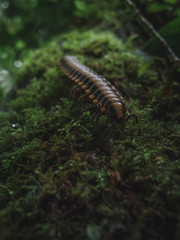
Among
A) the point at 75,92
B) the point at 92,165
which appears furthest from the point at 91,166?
the point at 75,92

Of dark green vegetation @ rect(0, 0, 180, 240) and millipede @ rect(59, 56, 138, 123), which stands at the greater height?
millipede @ rect(59, 56, 138, 123)

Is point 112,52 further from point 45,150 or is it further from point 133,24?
point 45,150

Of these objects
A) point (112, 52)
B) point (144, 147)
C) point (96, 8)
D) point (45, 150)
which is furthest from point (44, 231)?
point (96, 8)

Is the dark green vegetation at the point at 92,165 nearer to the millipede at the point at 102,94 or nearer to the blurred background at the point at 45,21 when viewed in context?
the millipede at the point at 102,94

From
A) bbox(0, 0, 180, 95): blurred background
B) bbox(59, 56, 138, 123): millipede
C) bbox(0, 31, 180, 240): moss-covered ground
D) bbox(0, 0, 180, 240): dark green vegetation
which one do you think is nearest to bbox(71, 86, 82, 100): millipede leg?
bbox(59, 56, 138, 123): millipede

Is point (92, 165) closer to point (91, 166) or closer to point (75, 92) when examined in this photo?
point (91, 166)

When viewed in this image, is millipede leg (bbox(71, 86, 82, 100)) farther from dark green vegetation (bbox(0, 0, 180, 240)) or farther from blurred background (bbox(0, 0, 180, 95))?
blurred background (bbox(0, 0, 180, 95))

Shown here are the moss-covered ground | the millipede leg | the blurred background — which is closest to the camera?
the moss-covered ground
